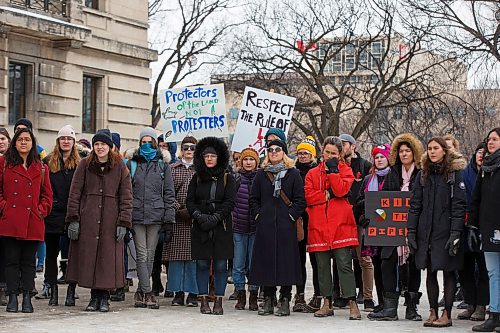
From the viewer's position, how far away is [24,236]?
10789 mm

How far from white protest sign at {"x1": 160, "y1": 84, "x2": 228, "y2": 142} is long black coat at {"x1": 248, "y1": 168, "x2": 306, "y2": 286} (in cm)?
396

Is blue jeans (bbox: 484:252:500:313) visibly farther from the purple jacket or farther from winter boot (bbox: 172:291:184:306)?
winter boot (bbox: 172:291:184:306)

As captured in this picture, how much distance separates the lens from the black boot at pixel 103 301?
11.1 m

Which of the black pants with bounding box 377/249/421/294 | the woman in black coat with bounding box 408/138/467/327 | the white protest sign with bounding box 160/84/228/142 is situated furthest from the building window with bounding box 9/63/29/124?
the woman in black coat with bounding box 408/138/467/327

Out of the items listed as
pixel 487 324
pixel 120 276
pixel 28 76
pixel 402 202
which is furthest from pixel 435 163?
pixel 28 76

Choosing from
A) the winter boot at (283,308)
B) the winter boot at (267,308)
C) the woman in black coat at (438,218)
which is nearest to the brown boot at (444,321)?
the woman in black coat at (438,218)

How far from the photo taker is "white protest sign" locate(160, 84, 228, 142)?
49.2ft

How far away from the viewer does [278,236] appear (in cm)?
1108

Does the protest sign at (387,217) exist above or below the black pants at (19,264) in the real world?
above

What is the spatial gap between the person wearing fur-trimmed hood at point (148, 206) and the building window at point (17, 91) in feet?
42.4

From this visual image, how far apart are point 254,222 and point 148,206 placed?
142cm

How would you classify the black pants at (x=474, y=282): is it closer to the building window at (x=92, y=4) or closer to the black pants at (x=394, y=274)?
the black pants at (x=394, y=274)

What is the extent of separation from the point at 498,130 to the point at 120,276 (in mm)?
4905

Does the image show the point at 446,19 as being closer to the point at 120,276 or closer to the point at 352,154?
the point at 352,154
